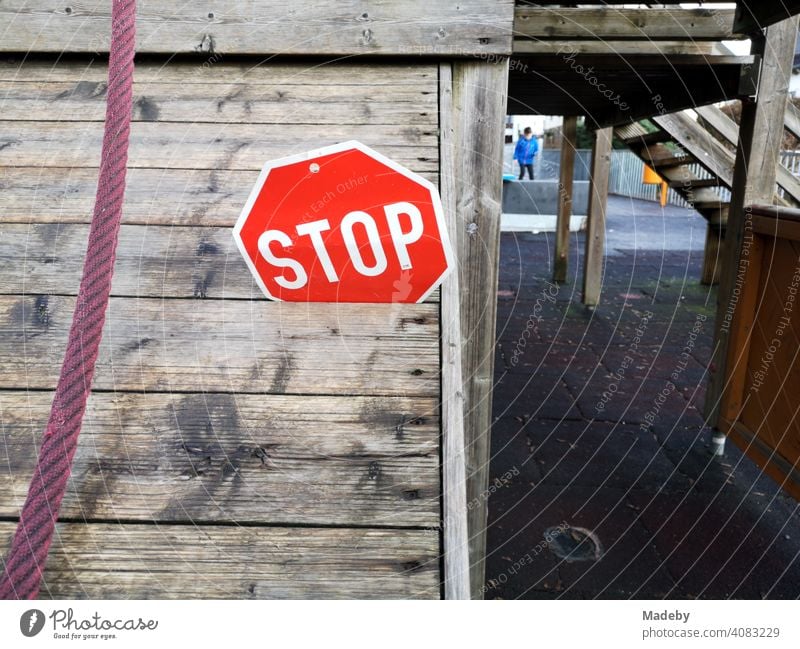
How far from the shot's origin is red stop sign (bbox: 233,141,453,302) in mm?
1146

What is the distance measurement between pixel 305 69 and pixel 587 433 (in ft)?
7.91

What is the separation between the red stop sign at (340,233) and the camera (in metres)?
1.15

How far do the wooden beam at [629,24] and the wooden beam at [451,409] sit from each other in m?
2.60

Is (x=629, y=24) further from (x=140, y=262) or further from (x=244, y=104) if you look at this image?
(x=140, y=262)

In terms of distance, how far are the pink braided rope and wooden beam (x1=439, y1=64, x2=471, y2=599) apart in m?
0.53

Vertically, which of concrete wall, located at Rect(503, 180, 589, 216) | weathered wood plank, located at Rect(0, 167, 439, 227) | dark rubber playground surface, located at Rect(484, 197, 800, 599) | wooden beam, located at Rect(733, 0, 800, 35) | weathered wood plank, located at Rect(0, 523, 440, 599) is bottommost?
concrete wall, located at Rect(503, 180, 589, 216)

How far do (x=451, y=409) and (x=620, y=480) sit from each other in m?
2.00

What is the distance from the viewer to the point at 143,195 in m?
1.25

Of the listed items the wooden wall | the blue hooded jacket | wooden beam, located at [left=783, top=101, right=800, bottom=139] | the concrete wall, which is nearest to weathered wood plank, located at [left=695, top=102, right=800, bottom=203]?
wooden beam, located at [left=783, top=101, right=800, bottom=139]

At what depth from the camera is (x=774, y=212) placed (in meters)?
2.63

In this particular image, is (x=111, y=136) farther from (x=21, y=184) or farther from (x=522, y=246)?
(x=522, y=246)

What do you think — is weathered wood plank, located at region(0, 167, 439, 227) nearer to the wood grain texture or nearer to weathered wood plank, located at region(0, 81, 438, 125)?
weathered wood plank, located at region(0, 81, 438, 125)
